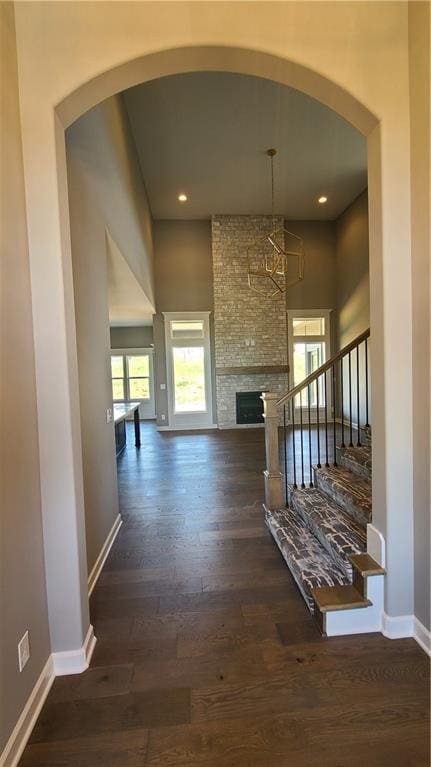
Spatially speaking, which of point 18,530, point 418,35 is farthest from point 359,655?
point 418,35

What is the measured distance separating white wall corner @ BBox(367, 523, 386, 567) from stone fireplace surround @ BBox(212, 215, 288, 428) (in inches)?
238

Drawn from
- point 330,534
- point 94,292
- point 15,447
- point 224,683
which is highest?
point 94,292

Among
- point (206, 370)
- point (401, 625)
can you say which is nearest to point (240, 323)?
point (206, 370)

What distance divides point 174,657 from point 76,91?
8.88 ft

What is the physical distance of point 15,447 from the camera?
1.32m

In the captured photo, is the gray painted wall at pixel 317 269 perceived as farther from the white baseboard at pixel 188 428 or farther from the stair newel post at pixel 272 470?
the stair newel post at pixel 272 470

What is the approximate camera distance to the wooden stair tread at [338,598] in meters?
1.73

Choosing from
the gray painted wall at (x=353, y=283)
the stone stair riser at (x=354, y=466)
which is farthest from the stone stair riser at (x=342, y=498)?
the gray painted wall at (x=353, y=283)

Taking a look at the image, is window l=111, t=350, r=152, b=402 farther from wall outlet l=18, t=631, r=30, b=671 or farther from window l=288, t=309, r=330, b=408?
wall outlet l=18, t=631, r=30, b=671

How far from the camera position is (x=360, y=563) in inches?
69.7

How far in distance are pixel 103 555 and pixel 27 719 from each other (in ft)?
3.90

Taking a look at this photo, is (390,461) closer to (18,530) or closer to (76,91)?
(18,530)

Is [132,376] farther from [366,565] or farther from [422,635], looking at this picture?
[422,635]

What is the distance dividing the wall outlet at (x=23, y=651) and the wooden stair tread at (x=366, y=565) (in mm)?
1565
